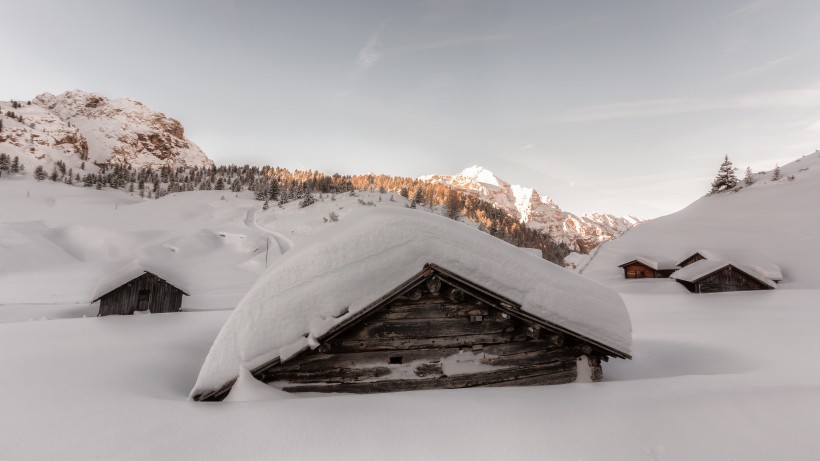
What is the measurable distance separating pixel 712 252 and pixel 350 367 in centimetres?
2822

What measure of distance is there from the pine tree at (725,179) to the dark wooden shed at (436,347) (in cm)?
4781

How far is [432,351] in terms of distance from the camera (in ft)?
17.8

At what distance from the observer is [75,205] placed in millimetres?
54031

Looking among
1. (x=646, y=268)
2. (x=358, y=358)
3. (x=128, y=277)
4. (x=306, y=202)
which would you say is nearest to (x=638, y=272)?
(x=646, y=268)

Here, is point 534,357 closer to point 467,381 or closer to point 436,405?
point 467,381

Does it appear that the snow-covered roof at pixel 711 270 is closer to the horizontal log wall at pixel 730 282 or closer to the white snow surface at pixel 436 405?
the horizontal log wall at pixel 730 282

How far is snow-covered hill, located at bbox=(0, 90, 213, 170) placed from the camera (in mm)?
93750

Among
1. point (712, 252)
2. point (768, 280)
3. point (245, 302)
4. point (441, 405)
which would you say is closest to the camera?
point (441, 405)

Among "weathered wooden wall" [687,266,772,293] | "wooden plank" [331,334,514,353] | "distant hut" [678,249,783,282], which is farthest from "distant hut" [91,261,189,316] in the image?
"distant hut" [678,249,783,282]

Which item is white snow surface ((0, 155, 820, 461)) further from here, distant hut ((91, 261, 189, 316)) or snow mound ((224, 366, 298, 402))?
distant hut ((91, 261, 189, 316))

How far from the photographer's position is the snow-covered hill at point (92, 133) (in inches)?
3691

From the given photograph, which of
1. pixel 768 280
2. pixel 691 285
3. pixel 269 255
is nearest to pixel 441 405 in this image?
pixel 691 285

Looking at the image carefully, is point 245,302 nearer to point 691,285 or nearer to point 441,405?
point 441,405

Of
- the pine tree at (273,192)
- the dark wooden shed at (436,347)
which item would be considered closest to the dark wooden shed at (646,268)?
the dark wooden shed at (436,347)
